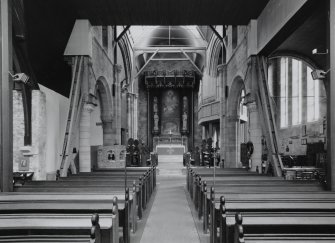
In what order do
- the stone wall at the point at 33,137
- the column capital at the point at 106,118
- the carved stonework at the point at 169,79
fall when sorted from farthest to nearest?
1. the carved stonework at the point at 169,79
2. the column capital at the point at 106,118
3. the stone wall at the point at 33,137

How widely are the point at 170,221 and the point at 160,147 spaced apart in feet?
43.3

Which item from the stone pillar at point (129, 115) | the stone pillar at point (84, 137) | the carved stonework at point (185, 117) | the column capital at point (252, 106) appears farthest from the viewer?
the carved stonework at point (185, 117)

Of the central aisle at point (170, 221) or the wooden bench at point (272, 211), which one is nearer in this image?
the wooden bench at point (272, 211)

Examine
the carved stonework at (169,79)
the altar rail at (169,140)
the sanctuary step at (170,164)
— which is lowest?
the sanctuary step at (170,164)

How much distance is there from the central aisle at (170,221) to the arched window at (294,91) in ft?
20.3

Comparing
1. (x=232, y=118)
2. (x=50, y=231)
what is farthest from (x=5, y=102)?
(x=232, y=118)

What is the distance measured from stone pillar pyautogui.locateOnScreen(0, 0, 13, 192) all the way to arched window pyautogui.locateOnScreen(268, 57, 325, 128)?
387 inches

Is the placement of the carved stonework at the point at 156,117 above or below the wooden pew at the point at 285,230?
above

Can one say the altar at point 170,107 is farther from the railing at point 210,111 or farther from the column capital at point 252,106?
the column capital at point 252,106

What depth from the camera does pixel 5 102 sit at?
653 centimetres

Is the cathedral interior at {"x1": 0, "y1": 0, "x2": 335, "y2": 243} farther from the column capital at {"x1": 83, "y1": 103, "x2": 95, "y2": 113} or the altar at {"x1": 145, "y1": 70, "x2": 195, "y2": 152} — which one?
the altar at {"x1": 145, "y1": 70, "x2": 195, "y2": 152}

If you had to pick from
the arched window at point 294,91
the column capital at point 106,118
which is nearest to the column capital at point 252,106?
the arched window at point 294,91

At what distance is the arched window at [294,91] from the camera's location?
47.1 feet

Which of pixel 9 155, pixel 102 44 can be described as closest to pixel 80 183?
pixel 9 155
